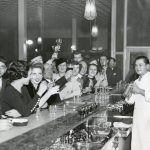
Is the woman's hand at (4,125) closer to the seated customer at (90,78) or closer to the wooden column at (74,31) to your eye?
the seated customer at (90,78)

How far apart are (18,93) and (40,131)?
773mm

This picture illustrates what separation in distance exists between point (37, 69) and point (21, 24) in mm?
4849

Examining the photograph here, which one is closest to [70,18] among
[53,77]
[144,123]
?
[53,77]

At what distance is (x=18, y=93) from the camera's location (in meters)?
2.83

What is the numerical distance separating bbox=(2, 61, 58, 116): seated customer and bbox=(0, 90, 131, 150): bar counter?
0.33ft

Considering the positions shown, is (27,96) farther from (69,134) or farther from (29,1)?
(29,1)

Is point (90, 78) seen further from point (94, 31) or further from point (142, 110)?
point (94, 31)

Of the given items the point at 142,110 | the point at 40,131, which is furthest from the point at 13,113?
the point at 142,110

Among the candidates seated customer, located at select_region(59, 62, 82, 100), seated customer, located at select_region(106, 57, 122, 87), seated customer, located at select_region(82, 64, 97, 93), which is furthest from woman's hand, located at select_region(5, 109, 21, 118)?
seated customer, located at select_region(106, 57, 122, 87)

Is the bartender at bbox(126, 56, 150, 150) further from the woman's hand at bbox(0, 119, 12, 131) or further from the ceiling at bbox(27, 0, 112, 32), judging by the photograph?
the ceiling at bbox(27, 0, 112, 32)

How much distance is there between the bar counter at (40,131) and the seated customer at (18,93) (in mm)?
100

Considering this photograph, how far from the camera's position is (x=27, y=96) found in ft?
10.4

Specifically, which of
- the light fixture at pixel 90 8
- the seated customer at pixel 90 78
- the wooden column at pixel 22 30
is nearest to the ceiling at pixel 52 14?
the wooden column at pixel 22 30

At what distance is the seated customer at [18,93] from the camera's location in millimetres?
2691
